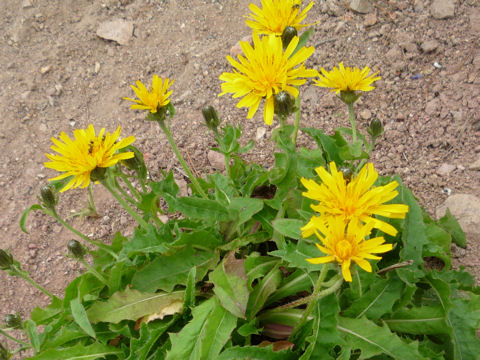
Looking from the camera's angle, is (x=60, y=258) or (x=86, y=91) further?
(x=86, y=91)

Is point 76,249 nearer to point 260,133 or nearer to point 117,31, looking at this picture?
point 260,133

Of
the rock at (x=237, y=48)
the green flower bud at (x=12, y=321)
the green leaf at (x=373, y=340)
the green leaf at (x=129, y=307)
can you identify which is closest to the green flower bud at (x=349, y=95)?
the green leaf at (x=373, y=340)

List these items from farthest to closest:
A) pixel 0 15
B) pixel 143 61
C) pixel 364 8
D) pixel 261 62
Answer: pixel 0 15, pixel 143 61, pixel 364 8, pixel 261 62

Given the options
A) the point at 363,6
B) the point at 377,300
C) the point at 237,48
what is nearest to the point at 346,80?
the point at 377,300

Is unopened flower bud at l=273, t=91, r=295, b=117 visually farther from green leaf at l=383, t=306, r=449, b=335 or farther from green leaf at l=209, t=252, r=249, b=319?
green leaf at l=383, t=306, r=449, b=335

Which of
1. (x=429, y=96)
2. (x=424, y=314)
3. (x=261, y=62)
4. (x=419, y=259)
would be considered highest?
(x=261, y=62)

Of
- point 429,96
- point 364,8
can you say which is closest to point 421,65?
point 429,96

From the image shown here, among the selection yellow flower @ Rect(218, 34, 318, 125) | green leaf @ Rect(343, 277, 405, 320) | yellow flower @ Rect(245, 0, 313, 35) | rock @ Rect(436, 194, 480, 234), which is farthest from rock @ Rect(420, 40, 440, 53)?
green leaf @ Rect(343, 277, 405, 320)

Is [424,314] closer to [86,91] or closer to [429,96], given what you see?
[429,96]
